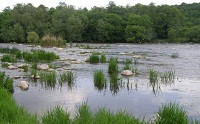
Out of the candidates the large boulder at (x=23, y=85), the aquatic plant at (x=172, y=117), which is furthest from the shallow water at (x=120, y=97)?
the aquatic plant at (x=172, y=117)

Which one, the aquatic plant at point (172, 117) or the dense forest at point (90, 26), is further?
the dense forest at point (90, 26)

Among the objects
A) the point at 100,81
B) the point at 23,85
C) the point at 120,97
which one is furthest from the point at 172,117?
the point at 23,85

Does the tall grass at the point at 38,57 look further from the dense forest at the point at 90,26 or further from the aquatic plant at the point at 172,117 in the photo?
the dense forest at the point at 90,26

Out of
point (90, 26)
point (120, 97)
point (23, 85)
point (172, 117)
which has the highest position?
point (90, 26)

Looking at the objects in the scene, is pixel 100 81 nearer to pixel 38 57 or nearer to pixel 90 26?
pixel 38 57

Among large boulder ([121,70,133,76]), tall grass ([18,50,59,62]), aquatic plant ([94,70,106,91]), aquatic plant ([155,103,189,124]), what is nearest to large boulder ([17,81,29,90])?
aquatic plant ([94,70,106,91])

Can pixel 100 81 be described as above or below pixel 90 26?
below

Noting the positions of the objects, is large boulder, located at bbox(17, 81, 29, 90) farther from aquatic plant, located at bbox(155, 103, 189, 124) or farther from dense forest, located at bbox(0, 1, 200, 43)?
dense forest, located at bbox(0, 1, 200, 43)

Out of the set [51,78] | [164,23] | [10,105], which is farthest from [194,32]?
[10,105]

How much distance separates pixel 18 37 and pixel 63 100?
70.6 m

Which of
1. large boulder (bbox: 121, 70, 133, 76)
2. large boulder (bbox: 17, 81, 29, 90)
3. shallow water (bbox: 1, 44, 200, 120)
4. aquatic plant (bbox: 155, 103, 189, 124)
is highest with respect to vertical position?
aquatic plant (bbox: 155, 103, 189, 124)

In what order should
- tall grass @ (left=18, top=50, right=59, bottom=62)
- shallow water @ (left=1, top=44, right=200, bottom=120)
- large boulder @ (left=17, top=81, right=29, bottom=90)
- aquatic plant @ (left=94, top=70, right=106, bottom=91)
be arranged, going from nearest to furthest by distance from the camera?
shallow water @ (left=1, top=44, right=200, bottom=120), large boulder @ (left=17, top=81, right=29, bottom=90), aquatic plant @ (left=94, top=70, right=106, bottom=91), tall grass @ (left=18, top=50, right=59, bottom=62)

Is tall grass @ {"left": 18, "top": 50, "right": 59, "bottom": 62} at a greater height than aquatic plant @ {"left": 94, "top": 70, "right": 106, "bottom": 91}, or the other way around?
tall grass @ {"left": 18, "top": 50, "right": 59, "bottom": 62}

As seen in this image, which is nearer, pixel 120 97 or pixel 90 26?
pixel 120 97
